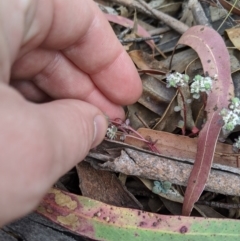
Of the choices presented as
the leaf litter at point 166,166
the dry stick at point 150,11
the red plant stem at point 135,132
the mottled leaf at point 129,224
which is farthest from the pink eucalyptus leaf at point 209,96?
the dry stick at point 150,11

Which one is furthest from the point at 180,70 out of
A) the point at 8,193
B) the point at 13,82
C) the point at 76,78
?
the point at 8,193

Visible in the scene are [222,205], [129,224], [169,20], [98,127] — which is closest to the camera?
[98,127]

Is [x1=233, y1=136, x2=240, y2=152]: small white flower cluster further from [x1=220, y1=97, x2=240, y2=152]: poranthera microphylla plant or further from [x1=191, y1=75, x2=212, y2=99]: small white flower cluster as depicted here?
[x1=191, y1=75, x2=212, y2=99]: small white flower cluster

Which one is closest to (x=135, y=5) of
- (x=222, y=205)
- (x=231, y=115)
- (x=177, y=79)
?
(x=177, y=79)

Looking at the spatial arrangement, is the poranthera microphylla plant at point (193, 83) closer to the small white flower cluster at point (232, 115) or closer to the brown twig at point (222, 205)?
the small white flower cluster at point (232, 115)

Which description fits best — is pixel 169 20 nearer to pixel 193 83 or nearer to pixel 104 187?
pixel 193 83

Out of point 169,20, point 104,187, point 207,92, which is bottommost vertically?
point 104,187
